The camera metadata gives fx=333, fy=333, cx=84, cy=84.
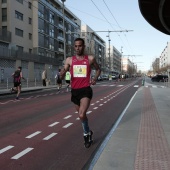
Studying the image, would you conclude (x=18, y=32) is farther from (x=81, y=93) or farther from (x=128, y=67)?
(x=128, y=67)

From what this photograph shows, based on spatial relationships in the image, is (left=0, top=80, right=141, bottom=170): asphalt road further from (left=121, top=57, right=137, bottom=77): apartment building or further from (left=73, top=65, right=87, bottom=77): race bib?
(left=121, top=57, right=137, bottom=77): apartment building

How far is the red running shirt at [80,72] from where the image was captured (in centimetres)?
592

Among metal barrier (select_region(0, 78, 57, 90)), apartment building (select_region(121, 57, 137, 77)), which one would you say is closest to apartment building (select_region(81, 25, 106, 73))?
apartment building (select_region(121, 57, 137, 77))

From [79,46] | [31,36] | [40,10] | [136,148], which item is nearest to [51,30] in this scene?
[40,10]

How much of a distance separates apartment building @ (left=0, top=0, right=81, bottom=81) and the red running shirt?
35214mm

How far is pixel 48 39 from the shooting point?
231 feet

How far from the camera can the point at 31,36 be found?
62.2 meters

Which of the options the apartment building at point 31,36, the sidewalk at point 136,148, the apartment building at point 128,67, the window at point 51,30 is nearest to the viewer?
the sidewalk at point 136,148

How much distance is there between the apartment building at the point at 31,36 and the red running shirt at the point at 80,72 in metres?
35.2

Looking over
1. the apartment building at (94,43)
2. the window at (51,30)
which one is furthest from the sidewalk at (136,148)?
the apartment building at (94,43)

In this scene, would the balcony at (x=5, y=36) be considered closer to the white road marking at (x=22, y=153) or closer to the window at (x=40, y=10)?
the window at (x=40, y=10)

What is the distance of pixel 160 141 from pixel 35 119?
13.9 feet

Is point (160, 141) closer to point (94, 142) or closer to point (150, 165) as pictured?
point (94, 142)

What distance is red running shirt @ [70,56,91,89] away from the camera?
19.4 feet
